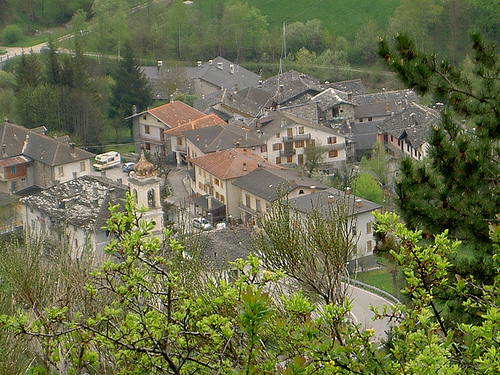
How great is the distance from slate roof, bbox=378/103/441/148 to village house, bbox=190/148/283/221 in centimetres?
632

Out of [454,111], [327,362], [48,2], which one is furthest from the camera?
[48,2]

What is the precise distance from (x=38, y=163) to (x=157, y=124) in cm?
693

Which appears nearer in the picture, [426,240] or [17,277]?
[426,240]

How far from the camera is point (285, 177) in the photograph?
25.8m

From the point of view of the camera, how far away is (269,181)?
84.6 feet

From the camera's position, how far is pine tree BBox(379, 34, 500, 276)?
816 centimetres

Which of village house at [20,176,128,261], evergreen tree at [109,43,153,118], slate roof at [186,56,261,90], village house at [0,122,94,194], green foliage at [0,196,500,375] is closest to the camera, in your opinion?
green foliage at [0,196,500,375]

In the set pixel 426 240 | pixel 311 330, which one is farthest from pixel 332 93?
pixel 311 330

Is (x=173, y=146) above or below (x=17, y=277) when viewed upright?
below

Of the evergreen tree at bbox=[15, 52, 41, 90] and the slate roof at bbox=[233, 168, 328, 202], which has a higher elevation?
the evergreen tree at bbox=[15, 52, 41, 90]

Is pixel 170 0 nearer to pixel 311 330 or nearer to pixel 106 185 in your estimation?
pixel 106 185

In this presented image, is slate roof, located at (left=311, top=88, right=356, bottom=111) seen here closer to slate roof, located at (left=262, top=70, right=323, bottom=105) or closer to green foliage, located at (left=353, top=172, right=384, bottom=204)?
slate roof, located at (left=262, top=70, right=323, bottom=105)

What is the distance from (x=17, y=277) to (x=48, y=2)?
49367mm

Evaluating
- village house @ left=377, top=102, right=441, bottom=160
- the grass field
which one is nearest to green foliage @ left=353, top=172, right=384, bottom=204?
village house @ left=377, top=102, right=441, bottom=160
